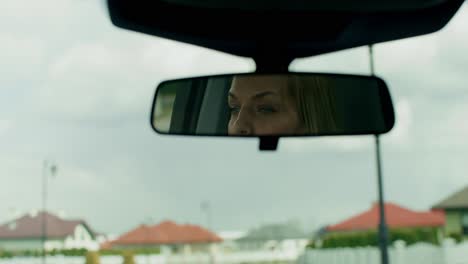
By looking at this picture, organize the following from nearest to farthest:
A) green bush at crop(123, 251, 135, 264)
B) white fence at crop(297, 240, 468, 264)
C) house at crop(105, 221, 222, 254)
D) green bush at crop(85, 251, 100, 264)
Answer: white fence at crop(297, 240, 468, 264)
green bush at crop(85, 251, 100, 264)
green bush at crop(123, 251, 135, 264)
house at crop(105, 221, 222, 254)

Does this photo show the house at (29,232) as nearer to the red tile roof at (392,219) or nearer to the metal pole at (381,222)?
the red tile roof at (392,219)

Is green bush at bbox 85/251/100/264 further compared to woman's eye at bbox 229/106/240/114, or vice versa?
green bush at bbox 85/251/100/264

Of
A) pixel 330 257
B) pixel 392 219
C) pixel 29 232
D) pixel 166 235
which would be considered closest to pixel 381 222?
pixel 330 257

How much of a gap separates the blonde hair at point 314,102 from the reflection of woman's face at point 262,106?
0.03 metres

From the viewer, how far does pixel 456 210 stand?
7481cm

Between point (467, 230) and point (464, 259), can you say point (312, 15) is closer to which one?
point (464, 259)

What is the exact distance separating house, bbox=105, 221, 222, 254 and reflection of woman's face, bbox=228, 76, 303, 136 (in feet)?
326

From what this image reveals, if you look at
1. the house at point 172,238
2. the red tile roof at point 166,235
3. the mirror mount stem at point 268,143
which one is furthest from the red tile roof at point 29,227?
the mirror mount stem at point 268,143

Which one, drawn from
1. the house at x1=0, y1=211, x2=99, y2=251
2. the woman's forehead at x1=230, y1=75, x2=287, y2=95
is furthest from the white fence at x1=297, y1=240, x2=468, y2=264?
the woman's forehead at x1=230, y1=75, x2=287, y2=95

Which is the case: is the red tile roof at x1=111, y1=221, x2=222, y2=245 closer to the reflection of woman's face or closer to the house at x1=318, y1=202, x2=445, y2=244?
the house at x1=318, y1=202, x2=445, y2=244

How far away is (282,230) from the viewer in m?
115

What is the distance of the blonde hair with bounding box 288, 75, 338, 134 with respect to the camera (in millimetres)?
3633

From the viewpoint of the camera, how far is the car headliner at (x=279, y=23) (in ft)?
11.0

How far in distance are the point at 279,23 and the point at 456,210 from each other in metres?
73.8
